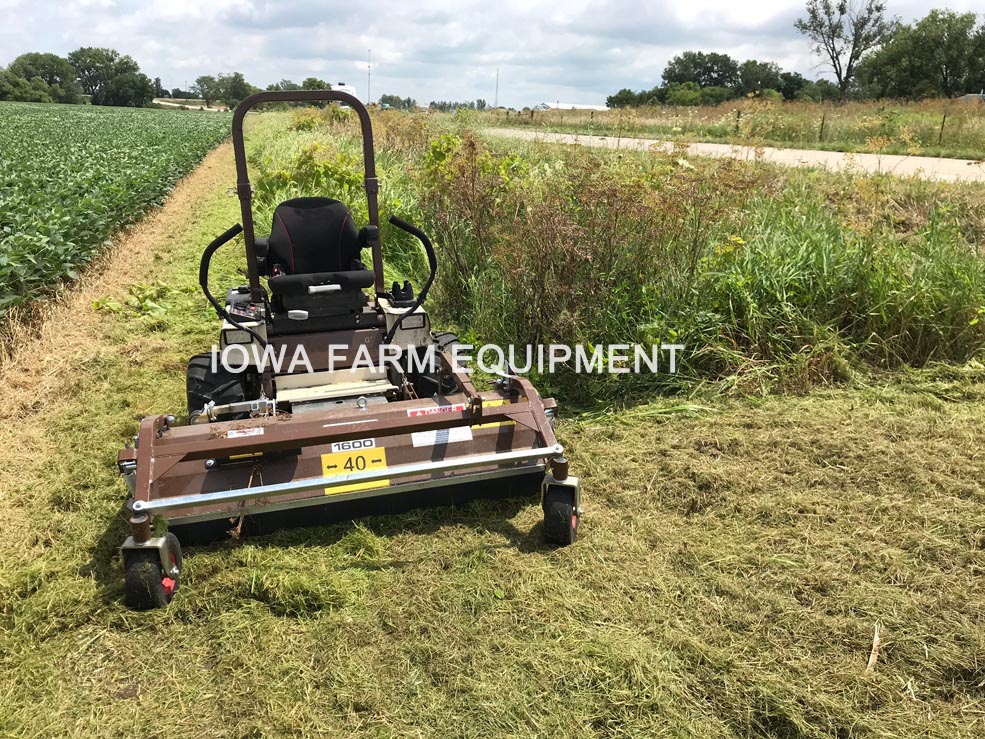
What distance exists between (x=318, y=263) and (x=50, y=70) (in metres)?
109

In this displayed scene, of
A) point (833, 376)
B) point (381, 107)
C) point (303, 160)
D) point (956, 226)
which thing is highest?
point (381, 107)

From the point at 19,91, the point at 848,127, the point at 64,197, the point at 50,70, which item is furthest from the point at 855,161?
the point at 50,70

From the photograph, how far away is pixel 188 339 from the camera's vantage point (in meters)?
6.21

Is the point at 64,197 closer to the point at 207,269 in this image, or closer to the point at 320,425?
the point at 207,269

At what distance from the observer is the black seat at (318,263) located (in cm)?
417

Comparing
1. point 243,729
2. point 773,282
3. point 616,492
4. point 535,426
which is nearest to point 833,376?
point 773,282

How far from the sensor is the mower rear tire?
4004 millimetres

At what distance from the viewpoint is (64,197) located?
Answer: 932cm

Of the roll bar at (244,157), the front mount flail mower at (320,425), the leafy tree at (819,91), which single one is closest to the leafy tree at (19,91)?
the leafy tree at (819,91)

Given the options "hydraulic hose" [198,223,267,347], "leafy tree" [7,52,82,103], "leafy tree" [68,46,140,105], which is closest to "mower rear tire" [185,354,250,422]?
"hydraulic hose" [198,223,267,347]

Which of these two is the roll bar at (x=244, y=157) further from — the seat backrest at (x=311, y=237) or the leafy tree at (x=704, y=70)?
the leafy tree at (x=704, y=70)

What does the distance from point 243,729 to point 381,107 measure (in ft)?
54.6

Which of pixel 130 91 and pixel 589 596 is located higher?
pixel 130 91

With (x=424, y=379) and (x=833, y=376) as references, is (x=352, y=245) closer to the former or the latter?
(x=424, y=379)
